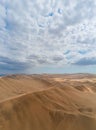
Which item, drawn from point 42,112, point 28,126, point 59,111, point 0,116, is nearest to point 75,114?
point 59,111

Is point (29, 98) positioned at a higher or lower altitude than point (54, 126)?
higher

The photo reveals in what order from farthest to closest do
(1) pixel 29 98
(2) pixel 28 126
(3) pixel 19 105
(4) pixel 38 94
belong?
(4) pixel 38 94 → (1) pixel 29 98 → (3) pixel 19 105 → (2) pixel 28 126

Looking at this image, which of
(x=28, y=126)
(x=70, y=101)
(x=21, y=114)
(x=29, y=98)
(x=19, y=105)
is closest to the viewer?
(x=28, y=126)

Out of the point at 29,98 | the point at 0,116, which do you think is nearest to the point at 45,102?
the point at 29,98

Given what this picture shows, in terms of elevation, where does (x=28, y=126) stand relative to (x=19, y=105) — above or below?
below

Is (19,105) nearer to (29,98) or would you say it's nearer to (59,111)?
(29,98)

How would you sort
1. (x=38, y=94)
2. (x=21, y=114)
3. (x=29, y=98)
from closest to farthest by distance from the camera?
(x=21, y=114) < (x=29, y=98) < (x=38, y=94)

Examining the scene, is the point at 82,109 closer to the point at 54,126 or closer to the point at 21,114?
the point at 54,126

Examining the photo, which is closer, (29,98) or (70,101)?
(29,98)

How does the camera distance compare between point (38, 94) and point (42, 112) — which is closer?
point (42, 112)
